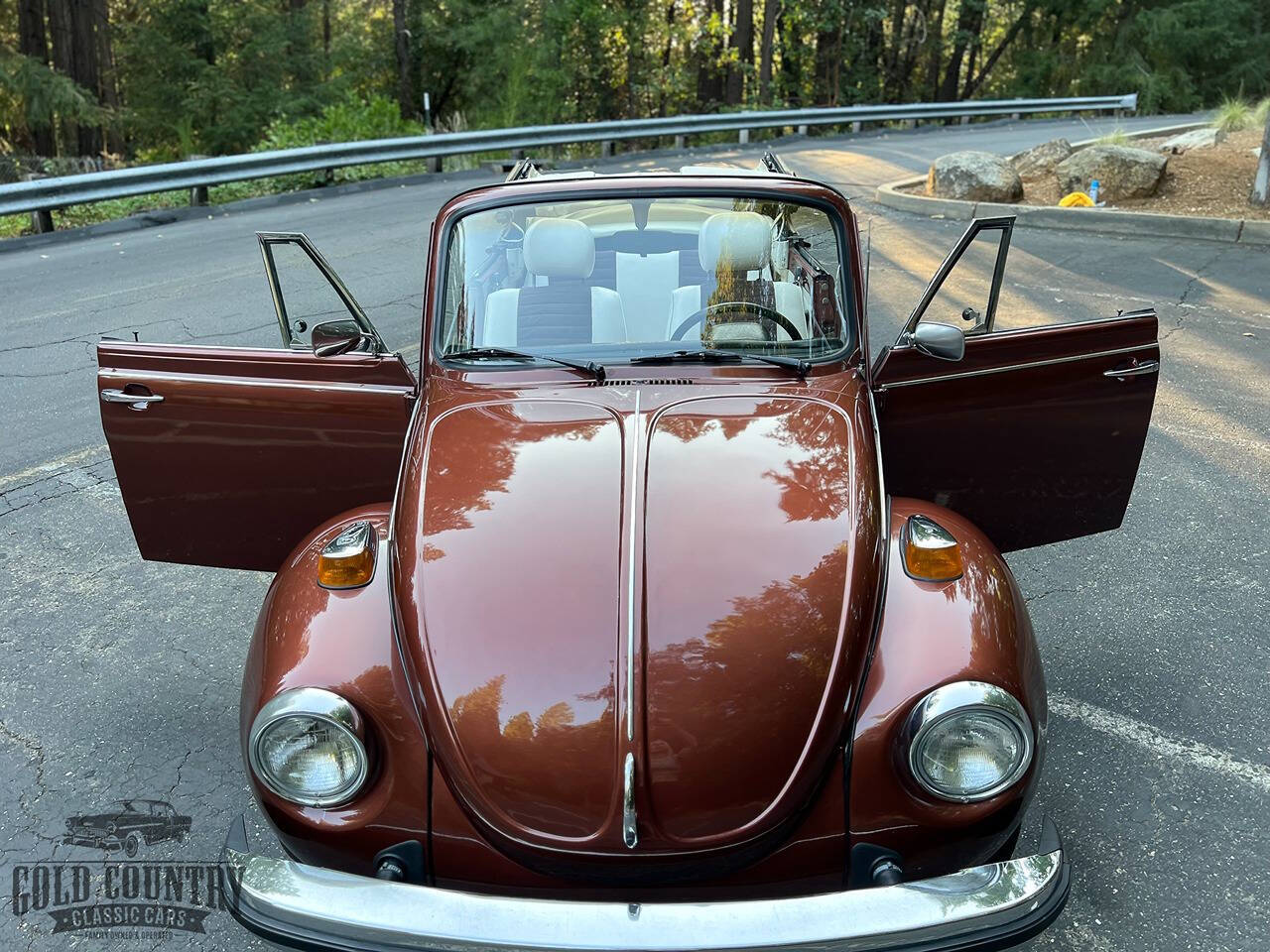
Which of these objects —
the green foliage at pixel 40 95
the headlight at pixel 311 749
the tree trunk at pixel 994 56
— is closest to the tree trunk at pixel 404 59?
the green foliage at pixel 40 95

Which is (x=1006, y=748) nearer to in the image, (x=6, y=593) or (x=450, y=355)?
(x=450, y=355)

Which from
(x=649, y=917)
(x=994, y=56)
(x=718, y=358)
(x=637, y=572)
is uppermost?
(x=994, y=56)

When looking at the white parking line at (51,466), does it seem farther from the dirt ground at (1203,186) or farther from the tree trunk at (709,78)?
the tree trunk at (709,78)

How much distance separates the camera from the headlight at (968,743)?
231 centimetres

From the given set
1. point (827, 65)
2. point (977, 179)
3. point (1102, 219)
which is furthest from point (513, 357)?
point (827, 65)

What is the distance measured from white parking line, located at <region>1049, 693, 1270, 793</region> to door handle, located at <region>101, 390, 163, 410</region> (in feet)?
10.9

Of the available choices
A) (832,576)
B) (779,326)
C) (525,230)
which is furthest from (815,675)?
(525,230)

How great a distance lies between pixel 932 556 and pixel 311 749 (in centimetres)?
164

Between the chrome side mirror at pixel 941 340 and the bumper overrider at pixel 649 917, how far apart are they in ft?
5.66

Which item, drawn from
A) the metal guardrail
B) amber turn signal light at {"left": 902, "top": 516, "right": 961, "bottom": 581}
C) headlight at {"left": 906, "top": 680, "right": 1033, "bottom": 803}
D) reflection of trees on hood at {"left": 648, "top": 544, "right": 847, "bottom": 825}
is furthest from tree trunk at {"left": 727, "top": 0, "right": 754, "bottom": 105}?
headlight at {"left": 906, "top": 680, "right": 1033, "bottom": 803}

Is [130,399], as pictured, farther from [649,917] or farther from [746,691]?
[649,917]

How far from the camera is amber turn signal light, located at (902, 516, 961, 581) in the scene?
2.70 meters

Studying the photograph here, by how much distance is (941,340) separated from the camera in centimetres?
338

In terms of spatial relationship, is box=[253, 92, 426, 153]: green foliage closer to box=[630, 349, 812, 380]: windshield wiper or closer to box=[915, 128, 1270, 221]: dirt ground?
box=[915, 128, 1270, 221]: dirt ground
